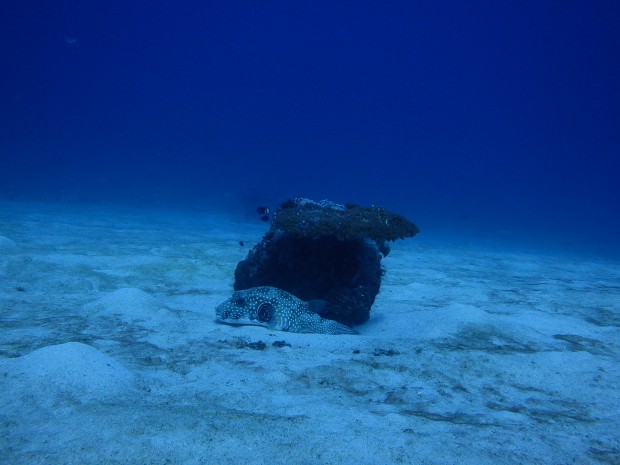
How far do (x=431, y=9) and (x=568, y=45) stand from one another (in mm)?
51482

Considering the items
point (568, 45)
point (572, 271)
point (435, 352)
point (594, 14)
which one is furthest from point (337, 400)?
point (568, 45)

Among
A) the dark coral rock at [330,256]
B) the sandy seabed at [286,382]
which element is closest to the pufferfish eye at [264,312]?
the sandy seabed at [286,382]

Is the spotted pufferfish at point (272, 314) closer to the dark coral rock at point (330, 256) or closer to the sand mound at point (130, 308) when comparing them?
the dark coral rock at point (330, 256)

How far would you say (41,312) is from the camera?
5648mm

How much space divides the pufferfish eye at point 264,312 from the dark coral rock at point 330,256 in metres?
0.91

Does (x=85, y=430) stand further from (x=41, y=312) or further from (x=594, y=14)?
(x=594, y=14)

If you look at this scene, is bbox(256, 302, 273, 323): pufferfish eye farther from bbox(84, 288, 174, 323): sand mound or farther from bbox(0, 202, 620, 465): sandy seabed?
bbox(84, 288, 174, 323): sand mound

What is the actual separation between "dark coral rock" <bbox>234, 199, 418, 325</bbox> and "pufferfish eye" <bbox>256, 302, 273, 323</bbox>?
0.91 meters

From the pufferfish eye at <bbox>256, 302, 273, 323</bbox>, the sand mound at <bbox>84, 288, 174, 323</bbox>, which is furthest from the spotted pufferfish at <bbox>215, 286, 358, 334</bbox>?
the sand mound at <bbox>84, 288, 174, 323</bbox>

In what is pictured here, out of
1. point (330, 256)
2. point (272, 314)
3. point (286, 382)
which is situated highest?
point (330, 256)

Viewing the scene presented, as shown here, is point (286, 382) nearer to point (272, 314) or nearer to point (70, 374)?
point (272, 314)

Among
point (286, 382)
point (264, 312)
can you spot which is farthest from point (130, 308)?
point (286, 382)

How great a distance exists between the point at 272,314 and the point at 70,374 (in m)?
3.11

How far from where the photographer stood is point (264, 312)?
591 cm
